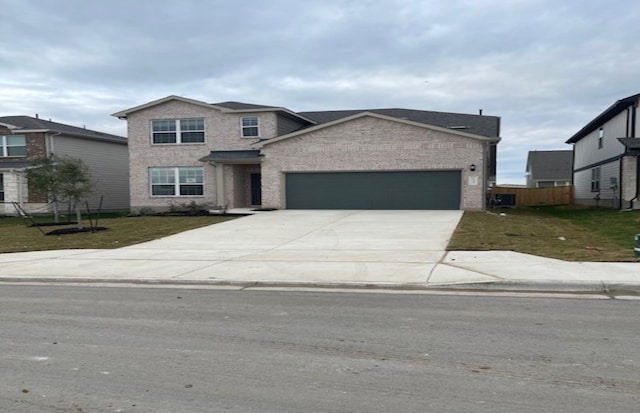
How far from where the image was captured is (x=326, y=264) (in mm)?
11141

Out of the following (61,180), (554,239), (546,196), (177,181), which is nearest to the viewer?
(554,239)

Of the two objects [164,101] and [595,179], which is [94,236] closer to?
[164,101]

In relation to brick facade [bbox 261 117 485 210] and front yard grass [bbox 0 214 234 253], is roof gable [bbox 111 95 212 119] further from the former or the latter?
front yard grass [bbox 0 214 234 253]

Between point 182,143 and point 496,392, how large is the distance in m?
28.3

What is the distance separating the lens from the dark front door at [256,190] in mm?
30844

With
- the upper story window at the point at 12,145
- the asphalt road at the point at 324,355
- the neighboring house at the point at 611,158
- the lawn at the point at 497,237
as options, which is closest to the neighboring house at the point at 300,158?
the lawn at the point at 497,237

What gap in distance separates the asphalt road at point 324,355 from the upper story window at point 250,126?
868 inches

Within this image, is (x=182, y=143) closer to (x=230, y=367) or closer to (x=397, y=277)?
(x=397, y=277)

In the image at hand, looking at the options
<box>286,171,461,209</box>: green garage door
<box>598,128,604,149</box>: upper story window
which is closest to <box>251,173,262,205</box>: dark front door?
<box>286,171,461,209</box>: green garage door

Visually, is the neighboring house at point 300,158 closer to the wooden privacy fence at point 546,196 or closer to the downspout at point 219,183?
the downspout at point 219,183

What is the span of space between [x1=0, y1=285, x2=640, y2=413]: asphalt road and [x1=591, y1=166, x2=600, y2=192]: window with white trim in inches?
1191

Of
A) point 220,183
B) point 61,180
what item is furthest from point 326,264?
point 220,183

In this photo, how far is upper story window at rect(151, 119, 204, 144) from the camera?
3006cm

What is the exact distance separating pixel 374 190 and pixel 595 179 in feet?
59.0
